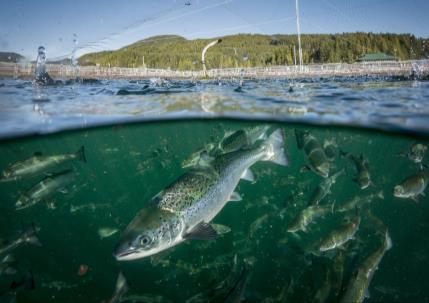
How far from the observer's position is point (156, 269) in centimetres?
1222

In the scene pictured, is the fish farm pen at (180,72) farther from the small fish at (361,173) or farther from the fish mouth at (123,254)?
the fish mouth at (123,254)

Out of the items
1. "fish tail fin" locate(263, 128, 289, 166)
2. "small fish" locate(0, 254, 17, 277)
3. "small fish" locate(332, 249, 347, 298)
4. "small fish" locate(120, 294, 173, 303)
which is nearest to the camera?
"small fish" locate(120, 294, 173, 303)

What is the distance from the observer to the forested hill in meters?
73.9

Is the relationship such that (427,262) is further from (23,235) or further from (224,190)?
(23,235)

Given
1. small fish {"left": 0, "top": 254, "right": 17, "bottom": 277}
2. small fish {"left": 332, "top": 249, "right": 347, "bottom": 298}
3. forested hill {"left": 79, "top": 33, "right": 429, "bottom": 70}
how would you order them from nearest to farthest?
small fish {"left": 332, "top": 249, "right": 347, "bottom": 298} < small fish {"left": 0, "top": 254, "right": 17, "bottom": 277} < forested hill {"left": 79, "top": 33, "right": 429, "bottom": 70}

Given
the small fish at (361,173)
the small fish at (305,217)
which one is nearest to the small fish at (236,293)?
the small fish at (305,217)

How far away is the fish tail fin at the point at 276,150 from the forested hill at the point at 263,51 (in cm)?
6227

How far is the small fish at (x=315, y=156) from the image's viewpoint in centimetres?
704

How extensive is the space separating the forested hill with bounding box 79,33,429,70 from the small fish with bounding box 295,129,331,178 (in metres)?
61.4

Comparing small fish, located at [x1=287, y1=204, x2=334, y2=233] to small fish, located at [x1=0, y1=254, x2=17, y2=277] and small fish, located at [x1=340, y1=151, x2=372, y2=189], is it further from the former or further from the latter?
small fish, located at [x1=0, y1=254, x2=17, y2=277]

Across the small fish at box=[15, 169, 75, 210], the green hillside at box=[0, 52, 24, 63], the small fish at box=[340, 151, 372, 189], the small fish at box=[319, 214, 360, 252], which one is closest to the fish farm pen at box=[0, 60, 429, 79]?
the green hillside at box=[0, 52, 24, 63]

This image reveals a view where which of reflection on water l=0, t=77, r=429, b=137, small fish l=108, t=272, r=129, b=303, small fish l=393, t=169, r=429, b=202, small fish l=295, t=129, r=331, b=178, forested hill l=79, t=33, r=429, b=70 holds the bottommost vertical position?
small fish l=108, t=272, r=129, b=303

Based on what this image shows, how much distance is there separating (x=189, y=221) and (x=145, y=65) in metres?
70.0

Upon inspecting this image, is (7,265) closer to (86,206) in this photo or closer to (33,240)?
(33,240)
